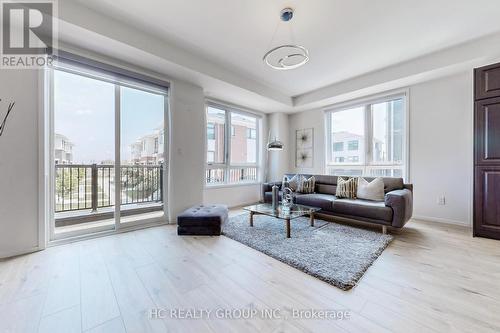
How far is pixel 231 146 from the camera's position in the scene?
16.4 ft

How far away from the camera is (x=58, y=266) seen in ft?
6.62

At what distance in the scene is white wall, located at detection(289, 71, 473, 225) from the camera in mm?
3305

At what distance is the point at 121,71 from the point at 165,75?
0.64 m

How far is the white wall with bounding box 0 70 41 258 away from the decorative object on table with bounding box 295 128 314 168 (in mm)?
5046

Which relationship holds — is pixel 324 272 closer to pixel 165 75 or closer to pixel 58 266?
pixel 58 266

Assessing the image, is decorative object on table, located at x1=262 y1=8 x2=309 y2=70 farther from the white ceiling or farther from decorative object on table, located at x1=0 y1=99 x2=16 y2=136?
decorative object on table, located at x1=0 y1=99 x2=16 y2=136

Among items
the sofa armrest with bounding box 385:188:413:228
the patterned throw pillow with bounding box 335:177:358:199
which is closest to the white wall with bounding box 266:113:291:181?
the patterned throw pillow with bounding box 335:177:358:199

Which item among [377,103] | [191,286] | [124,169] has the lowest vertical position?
[191,286]

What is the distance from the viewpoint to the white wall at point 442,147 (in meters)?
3.30

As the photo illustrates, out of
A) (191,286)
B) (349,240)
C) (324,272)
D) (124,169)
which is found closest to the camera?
(191,286)

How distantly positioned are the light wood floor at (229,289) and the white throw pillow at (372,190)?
100 cm

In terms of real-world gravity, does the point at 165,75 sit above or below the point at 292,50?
below

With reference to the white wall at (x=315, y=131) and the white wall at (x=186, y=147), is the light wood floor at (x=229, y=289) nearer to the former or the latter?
the white wall at (x=186, y=147)

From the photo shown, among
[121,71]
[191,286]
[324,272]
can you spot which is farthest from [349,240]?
→ [121,71]
